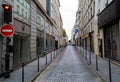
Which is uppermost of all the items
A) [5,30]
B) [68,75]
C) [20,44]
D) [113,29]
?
[113,29]

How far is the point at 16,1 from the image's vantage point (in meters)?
14.3

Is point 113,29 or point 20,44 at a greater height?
point 113,29

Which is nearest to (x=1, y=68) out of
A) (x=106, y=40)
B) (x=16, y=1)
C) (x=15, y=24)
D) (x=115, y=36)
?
(x=15, y=24)

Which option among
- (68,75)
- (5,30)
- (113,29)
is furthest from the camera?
(113,29)

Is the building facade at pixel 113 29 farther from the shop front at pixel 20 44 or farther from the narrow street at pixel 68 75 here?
the shop front at pixel 20 44

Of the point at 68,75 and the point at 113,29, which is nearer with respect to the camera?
the point at 68,75

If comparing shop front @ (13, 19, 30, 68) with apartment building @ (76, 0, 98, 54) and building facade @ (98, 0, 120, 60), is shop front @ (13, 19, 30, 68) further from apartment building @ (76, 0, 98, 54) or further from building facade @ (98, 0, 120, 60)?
apartment building @ (76, 0, 98, 54)

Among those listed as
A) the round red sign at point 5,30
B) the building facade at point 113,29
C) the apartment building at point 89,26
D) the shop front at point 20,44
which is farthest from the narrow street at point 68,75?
the apartment building at point 89,26

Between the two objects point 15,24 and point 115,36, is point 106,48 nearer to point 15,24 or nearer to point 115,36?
point 115,36

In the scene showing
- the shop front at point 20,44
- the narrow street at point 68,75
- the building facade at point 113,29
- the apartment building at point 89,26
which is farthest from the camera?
the apartment building at point 89,26

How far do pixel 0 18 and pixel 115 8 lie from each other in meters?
8.28

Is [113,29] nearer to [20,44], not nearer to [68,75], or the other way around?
[20,44]

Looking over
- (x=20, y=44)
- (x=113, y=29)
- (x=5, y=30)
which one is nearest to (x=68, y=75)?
(x=5, y=30)

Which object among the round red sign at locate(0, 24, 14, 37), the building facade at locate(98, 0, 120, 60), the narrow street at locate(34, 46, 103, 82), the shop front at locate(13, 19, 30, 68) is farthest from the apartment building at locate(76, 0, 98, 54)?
the round red sign at locate(0, 24, 14, 37)
